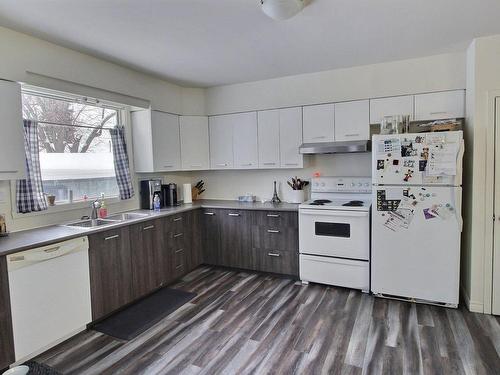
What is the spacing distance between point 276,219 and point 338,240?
75cm

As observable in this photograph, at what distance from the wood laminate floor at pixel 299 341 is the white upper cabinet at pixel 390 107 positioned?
6.38ft

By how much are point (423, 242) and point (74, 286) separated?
3.07 metres

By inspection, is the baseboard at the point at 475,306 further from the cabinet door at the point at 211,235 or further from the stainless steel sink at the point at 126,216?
the stainless steel sink at the point at 126,216

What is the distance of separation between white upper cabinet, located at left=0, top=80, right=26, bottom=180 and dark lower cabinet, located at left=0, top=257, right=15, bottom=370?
27.5 inches

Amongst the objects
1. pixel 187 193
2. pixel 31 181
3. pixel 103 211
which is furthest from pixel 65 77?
pixel 187 193

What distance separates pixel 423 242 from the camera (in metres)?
2.84

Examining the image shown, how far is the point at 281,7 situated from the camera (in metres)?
2.00

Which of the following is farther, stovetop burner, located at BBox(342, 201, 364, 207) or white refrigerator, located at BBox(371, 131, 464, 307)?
stovetop burner, located at BBox(342, 201, 364, 207)

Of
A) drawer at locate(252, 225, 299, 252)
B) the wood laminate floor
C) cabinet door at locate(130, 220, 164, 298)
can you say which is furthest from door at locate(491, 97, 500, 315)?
cabinet door at locate(130, 220, 164, 298)

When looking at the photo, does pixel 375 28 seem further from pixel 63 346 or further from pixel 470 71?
pixel 63 346

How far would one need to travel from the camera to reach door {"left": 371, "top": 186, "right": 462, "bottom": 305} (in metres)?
2.76

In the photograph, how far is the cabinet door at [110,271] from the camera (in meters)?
2.63

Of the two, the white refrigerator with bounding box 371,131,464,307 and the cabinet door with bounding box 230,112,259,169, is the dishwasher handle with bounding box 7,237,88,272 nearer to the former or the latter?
the cabinet door with bounding box 230,112,259,169

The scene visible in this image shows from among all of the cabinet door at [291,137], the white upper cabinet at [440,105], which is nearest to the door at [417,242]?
the white upper cabinet at [440,105]
